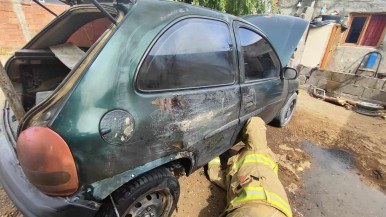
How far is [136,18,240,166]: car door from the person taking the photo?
143 centimetres

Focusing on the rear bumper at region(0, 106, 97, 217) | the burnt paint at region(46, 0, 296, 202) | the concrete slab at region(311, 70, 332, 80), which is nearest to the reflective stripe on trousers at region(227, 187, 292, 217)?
the burnt paint at region(46, 0, 296, 202)

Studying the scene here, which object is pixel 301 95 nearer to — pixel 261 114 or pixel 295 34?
pixel 295 34

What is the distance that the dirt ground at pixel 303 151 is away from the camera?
2295 millimetres

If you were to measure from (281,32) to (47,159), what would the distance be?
4.17 m

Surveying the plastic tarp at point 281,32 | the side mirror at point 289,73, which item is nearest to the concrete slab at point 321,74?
the plastic tarp at point 281,32

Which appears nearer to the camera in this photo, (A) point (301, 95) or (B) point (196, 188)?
(B) point (196, 188)

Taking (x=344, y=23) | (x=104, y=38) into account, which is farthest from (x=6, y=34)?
(x=344, y=23)

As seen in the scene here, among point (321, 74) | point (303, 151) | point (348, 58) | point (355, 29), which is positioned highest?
point (355, 29)

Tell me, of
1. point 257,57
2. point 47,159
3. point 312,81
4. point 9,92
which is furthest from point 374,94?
point 9,92

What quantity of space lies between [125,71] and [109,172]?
597mm

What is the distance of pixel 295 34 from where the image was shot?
13.8 ft

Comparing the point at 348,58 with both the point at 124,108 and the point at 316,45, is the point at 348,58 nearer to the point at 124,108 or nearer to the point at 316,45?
the point at 316,45

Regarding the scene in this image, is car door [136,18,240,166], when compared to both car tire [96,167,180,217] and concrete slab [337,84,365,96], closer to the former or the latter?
car tire [96,167,180,217]

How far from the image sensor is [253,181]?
1.86 m
